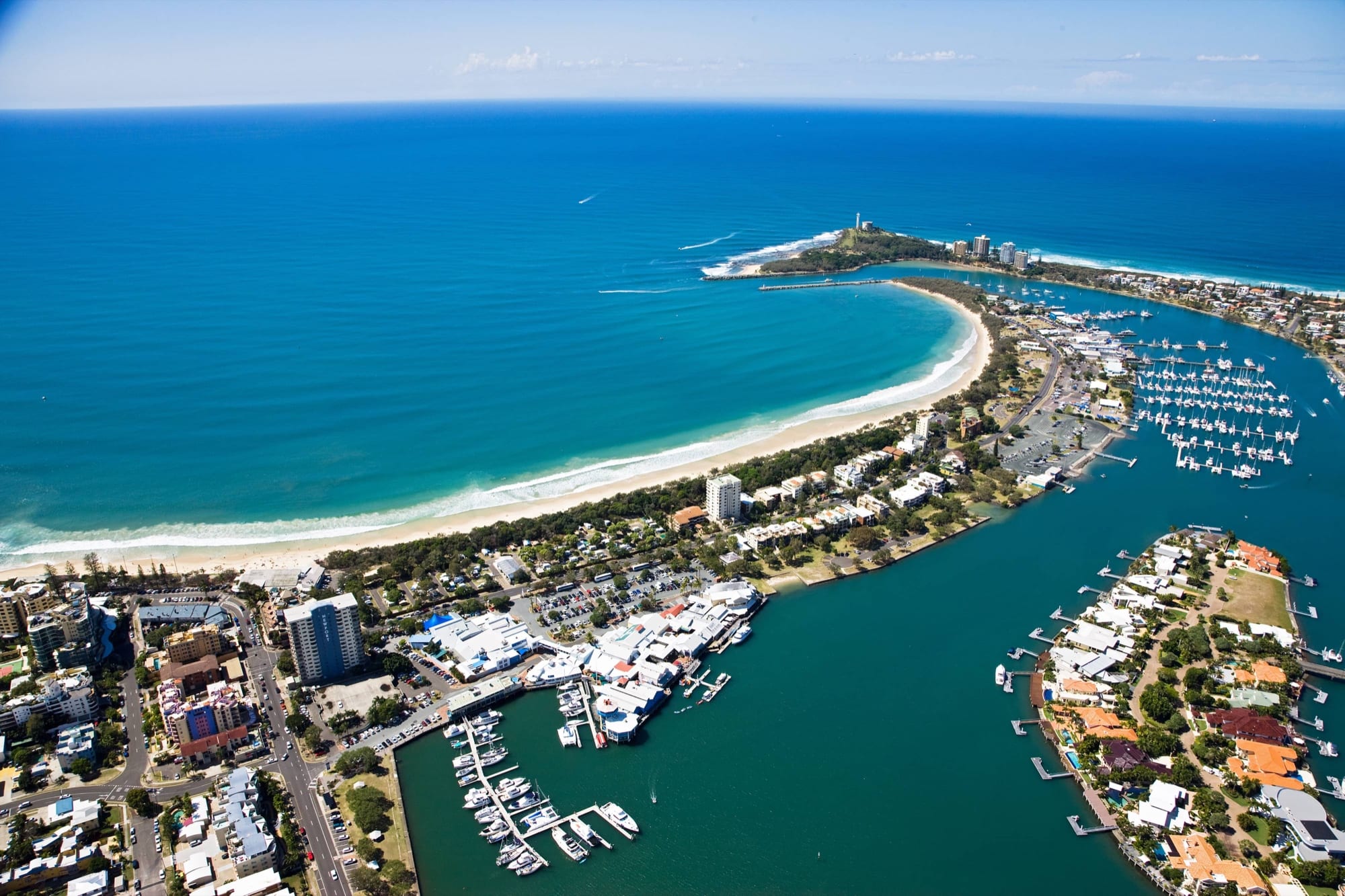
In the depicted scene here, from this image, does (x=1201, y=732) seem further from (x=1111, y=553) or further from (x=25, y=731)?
(x=25, y=731)

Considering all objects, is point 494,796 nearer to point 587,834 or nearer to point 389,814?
point 389,814

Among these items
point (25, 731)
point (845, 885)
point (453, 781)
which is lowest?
point (845, 885)

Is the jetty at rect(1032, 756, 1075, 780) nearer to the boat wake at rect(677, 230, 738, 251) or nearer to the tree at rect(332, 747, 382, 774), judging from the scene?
the tree at rect(332, 747, 382, 774)

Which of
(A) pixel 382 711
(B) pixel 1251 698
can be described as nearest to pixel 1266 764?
(B) pixel 1251 698

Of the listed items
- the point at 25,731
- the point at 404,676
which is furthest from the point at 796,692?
the point at 25,731

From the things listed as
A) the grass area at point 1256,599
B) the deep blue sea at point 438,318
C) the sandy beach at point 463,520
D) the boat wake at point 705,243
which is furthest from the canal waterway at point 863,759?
the boat wake at point 705,243

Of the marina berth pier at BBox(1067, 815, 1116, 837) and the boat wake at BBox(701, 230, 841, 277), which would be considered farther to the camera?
the boat wake at BBox(701, 230, 841, 277)

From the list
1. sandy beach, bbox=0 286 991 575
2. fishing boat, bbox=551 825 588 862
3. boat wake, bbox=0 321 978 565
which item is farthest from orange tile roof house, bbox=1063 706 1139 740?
boat wake, bbox=0 321 978 565
